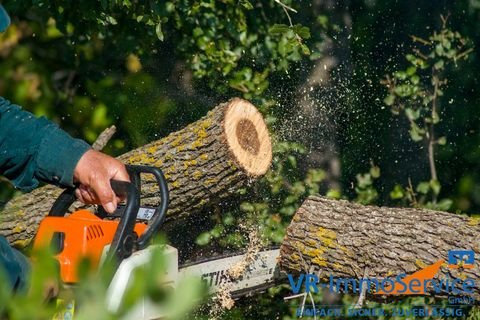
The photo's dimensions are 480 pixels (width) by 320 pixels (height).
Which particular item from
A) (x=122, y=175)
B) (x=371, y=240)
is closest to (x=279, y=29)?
(x=371, y=240)

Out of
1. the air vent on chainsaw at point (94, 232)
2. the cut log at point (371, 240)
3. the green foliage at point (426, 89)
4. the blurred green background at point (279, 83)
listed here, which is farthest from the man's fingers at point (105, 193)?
the green foliage at point (426, 89)

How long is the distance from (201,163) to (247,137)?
0.21m

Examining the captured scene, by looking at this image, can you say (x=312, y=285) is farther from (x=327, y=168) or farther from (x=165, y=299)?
(x=165, y=299)

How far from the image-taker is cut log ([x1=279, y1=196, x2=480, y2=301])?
10.0 ft

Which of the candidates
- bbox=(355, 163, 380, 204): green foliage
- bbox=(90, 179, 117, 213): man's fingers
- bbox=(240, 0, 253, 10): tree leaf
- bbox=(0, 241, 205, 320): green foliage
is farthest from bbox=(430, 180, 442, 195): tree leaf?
bbox=(0, 241, 205, 320): green foliage

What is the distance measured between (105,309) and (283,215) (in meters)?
3.44

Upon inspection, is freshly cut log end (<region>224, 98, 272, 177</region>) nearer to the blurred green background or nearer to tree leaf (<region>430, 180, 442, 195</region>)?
the blurred green background

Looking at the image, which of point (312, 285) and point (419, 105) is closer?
point (312, 285)

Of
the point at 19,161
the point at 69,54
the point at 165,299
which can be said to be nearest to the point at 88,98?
the point at 69,54

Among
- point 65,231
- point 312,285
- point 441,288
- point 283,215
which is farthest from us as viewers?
point 283,215

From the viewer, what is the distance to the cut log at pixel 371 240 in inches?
120

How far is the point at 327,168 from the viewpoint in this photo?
178 inches

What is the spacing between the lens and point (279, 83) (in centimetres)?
422

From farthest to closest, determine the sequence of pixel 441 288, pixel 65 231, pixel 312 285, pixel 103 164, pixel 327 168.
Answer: pixel 327 168, pixel 312 285, pixel 441 288, pixel 103 164, pixel 65 231
